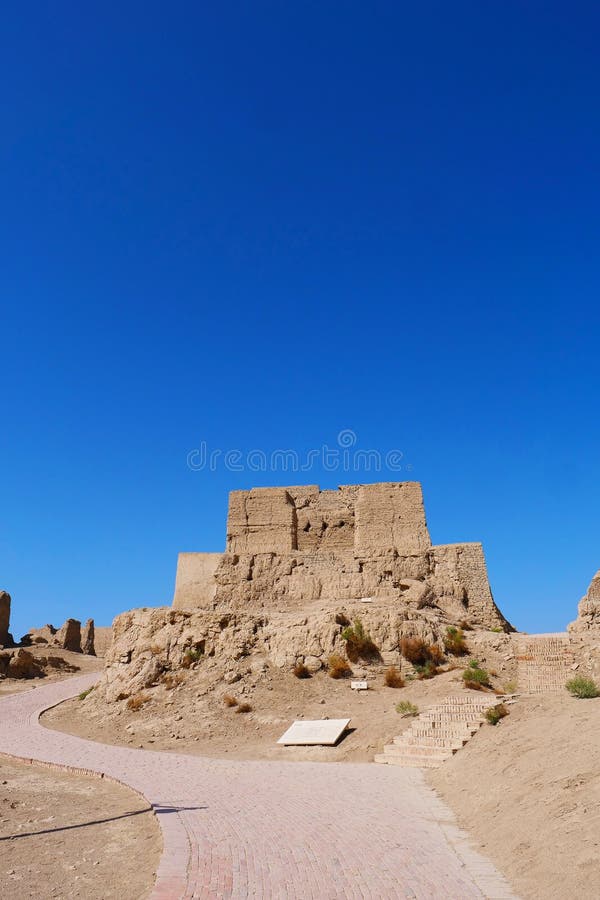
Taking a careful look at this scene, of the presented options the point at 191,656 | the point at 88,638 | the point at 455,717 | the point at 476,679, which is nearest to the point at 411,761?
the point at 455,717

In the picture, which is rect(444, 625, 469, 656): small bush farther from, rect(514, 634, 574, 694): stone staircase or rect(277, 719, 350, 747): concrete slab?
rect(277, 719, 350, 747): concrete slab

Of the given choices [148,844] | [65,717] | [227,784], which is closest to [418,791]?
[227,784]

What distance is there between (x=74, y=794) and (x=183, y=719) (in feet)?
20.7

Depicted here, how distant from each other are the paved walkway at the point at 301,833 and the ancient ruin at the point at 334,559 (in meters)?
8.52

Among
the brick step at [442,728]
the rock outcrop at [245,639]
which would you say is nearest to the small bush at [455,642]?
the rock outcrop at [245,639]

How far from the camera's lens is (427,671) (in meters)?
16.9

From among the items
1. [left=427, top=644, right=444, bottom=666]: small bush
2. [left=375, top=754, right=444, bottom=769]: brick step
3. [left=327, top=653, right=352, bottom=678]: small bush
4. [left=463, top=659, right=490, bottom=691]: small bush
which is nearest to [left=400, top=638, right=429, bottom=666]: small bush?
[left=427, top=644, right=444, bottom=666]: small bush

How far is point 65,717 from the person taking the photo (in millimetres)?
19812

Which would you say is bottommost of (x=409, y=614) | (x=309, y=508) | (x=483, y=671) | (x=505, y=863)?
(x=505, y=863)

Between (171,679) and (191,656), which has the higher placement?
(191,656)

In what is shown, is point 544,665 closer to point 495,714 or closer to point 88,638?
point 495,714

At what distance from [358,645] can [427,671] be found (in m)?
2.15

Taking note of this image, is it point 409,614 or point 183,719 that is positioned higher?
point 409,614

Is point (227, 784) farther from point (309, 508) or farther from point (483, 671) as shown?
point (309, 508)
